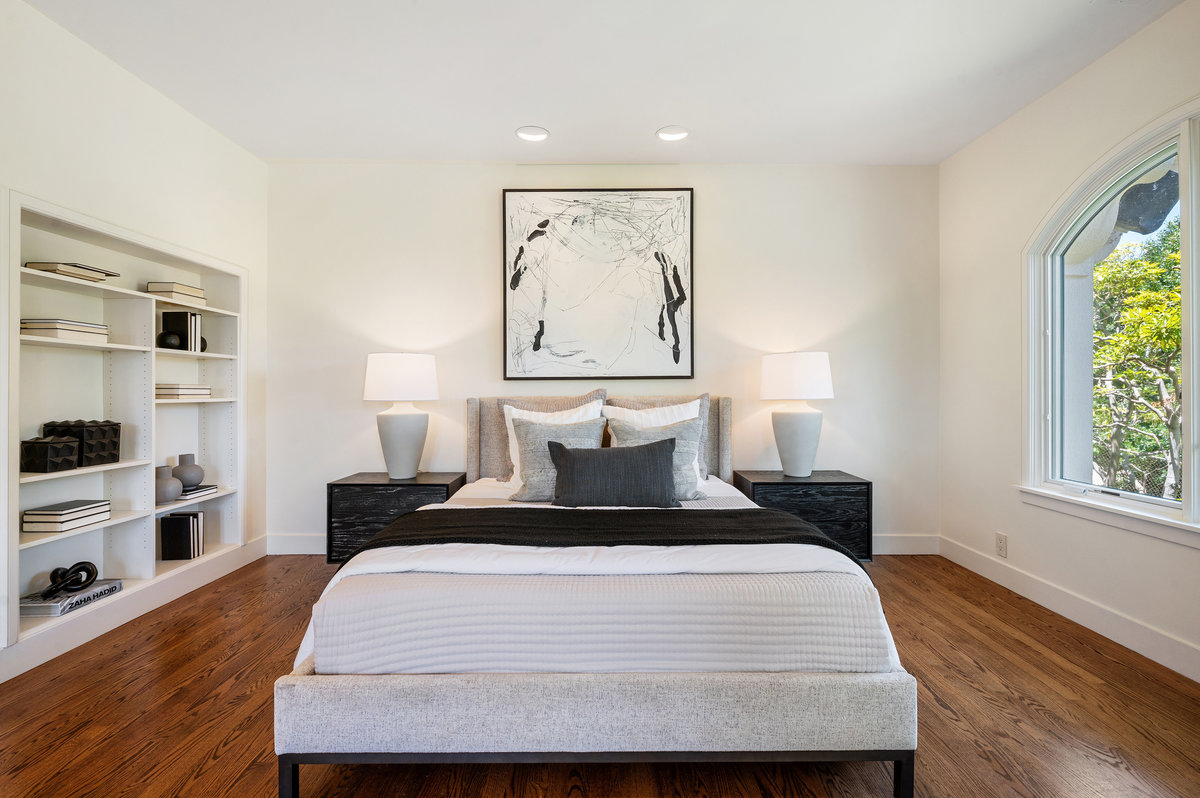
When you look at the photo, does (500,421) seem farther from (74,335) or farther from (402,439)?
(74,335)

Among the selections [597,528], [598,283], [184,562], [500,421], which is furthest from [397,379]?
[597,528]

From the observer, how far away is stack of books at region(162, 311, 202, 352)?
3174 millimetres

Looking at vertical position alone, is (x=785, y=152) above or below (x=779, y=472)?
above

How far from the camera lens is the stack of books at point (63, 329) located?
2393 millimetres

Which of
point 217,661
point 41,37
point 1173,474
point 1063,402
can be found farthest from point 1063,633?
point 41,37

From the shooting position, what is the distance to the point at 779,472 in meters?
3.73

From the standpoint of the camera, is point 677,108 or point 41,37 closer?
point 41,37

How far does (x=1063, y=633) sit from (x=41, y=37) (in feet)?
16.5

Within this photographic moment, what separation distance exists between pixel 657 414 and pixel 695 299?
38.3 inches

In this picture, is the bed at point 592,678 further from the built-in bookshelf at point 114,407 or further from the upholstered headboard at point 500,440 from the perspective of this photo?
the upholstered headboard at point 500,440

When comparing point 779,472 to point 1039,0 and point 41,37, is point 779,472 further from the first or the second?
point 41,37

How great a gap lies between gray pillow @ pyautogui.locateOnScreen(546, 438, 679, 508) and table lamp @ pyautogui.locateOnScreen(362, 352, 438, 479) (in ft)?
3.82

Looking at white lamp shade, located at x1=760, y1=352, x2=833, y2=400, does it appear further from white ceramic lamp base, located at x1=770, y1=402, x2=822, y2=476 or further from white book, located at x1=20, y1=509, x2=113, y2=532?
white book, located at x1=20, y1=509, x2=113, y2=532

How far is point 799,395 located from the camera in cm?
346
